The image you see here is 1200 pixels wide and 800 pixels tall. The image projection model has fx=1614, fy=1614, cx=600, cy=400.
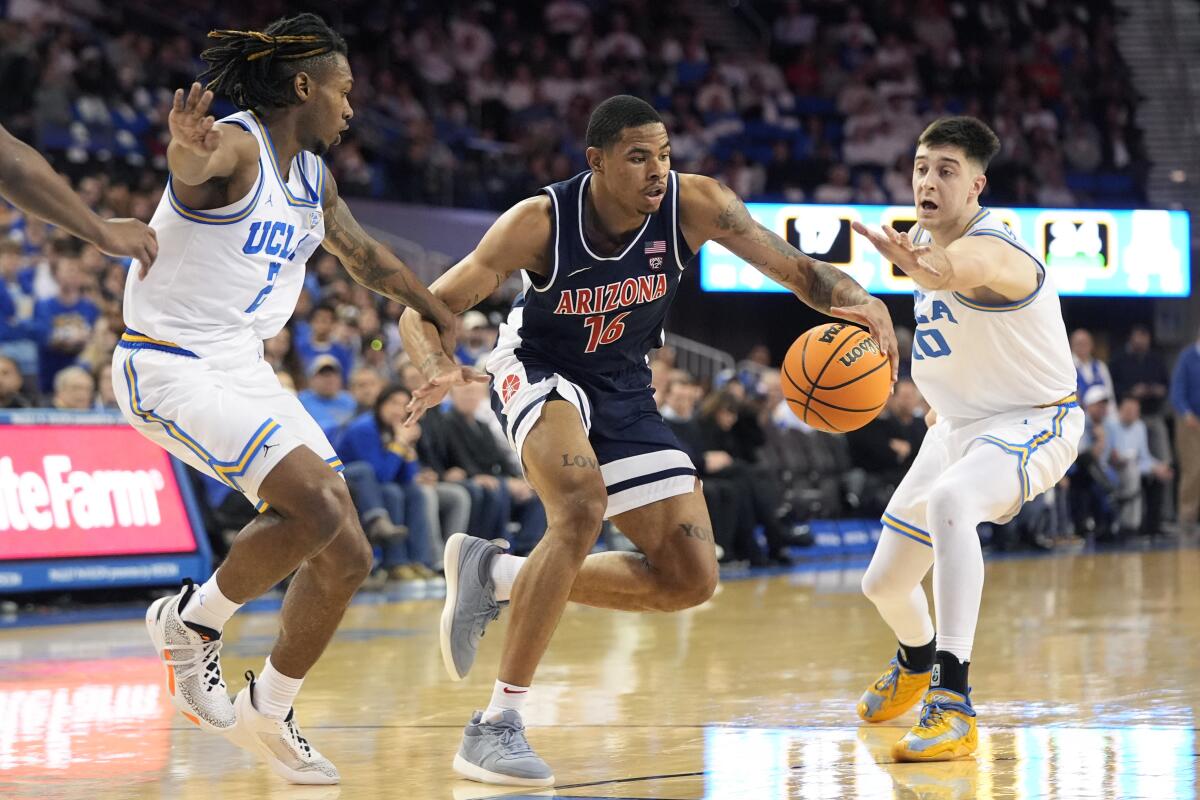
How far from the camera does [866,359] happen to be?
6.11 m

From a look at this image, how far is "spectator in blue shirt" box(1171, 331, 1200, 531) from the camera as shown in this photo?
17.4 meters

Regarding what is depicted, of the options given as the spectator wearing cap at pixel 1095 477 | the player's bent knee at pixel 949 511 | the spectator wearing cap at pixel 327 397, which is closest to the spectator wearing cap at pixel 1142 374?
the spectator wearing cap at pixel 1095 477

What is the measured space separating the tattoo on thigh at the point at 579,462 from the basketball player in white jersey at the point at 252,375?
70 centimetres

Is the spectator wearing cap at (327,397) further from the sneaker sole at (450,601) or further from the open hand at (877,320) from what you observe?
the open hand at (877,320)

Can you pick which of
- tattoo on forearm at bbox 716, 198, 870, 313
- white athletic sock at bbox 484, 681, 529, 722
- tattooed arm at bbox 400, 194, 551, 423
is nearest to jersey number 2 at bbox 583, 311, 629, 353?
tattooed arm at bbox 400, 194, 551, 423

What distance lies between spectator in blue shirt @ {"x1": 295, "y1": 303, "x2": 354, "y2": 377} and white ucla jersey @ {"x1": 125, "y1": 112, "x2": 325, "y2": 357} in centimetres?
850

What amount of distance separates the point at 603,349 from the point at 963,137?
1498 mm

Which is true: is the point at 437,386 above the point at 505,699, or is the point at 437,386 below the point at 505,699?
above

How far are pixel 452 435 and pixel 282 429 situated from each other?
7.82m

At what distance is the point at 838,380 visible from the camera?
6.11 m

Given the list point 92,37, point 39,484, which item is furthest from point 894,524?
point 92,37

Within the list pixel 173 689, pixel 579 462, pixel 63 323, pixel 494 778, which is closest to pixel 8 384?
pixel 63 323

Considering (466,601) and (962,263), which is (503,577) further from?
(962,263)

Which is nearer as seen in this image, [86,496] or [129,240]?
[129,240]
